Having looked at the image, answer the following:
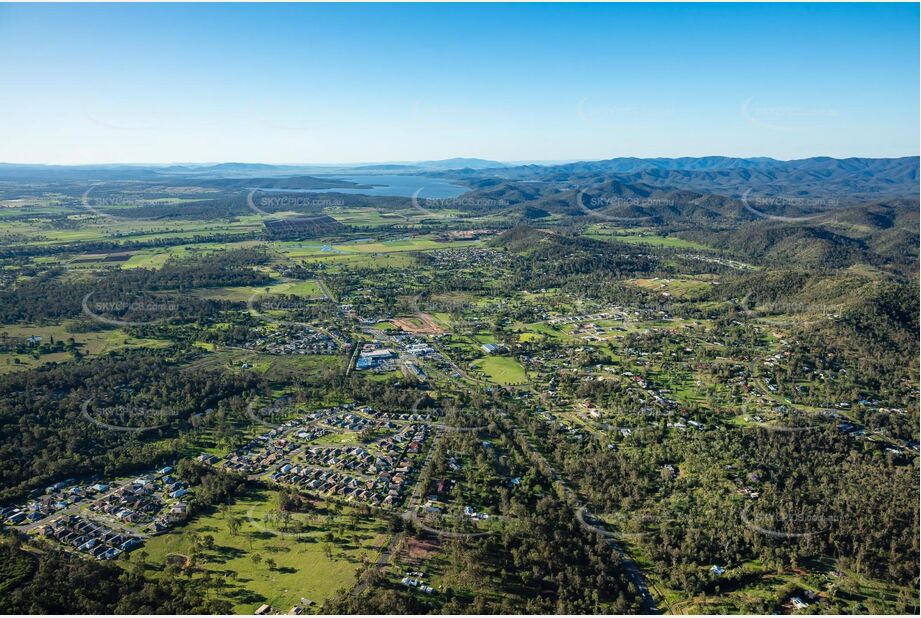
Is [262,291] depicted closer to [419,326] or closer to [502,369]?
[419,326]

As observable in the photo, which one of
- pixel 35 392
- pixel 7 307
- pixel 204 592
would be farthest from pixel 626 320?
pixel 7 307

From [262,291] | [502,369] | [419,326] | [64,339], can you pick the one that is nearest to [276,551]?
[502,369]

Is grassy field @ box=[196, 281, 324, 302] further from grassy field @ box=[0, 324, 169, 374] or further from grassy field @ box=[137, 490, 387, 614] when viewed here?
grassy field @ box=[137, 490, 387, 614]

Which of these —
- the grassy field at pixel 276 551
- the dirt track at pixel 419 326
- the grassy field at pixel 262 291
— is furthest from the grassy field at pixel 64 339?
the grassy field at pixel 276 551

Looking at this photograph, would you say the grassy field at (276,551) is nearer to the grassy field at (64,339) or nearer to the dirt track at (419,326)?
the grassy field at (64,339)

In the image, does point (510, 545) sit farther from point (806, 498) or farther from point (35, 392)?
point (35, 392)

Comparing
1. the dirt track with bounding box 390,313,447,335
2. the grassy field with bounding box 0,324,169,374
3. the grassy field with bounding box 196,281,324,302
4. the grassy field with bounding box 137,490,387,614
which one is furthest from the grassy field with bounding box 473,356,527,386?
the grassy field with bounding box 196,281,324,302
